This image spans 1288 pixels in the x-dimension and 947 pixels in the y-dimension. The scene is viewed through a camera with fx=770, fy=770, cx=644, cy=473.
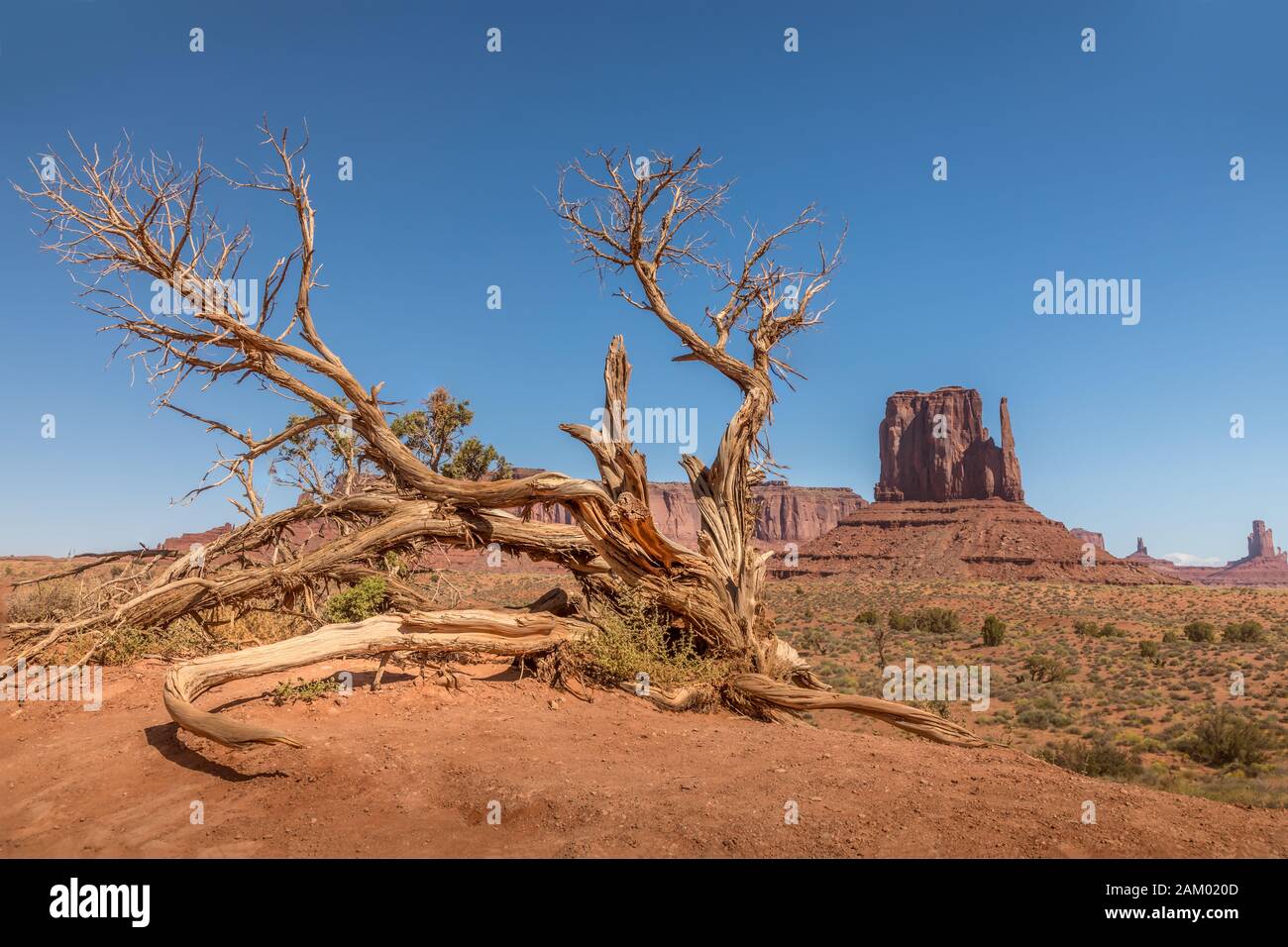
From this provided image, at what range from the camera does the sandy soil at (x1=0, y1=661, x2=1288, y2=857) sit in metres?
4.39

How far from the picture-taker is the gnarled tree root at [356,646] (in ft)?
19.0

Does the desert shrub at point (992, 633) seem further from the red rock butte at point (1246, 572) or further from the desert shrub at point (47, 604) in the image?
the red rock butte at point (1246, 572)

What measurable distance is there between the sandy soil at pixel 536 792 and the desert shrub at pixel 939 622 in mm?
31315

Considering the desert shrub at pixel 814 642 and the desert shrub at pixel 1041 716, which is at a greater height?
the desert shrub at pixel 1041 716

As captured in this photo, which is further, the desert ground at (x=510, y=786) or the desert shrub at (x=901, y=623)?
the desert shrub at (x=901, y=623)

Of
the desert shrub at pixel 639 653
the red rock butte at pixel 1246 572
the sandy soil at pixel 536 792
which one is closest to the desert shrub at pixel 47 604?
the sandy soil at pixel 536 792

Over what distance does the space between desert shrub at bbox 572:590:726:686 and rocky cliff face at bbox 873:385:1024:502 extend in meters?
108

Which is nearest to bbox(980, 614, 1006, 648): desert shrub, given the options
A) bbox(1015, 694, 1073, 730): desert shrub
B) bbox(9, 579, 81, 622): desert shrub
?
bbox(1015, 694, 1073, 730): desert shrub

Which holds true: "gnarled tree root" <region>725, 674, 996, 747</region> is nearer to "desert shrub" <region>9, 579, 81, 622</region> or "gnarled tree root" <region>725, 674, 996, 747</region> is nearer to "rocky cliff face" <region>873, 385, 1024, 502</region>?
"desert shrub" <region>9, 579, 81, 622</region>

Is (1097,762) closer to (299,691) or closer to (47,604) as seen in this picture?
(299,691)

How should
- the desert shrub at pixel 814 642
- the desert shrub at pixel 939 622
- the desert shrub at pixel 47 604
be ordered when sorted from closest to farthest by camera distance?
the desert shrub at pixel 47 604 → the desert shrub at pixel 814 642 → the desert shrub at pixel 939 622

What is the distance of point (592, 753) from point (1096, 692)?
68.3 ft
